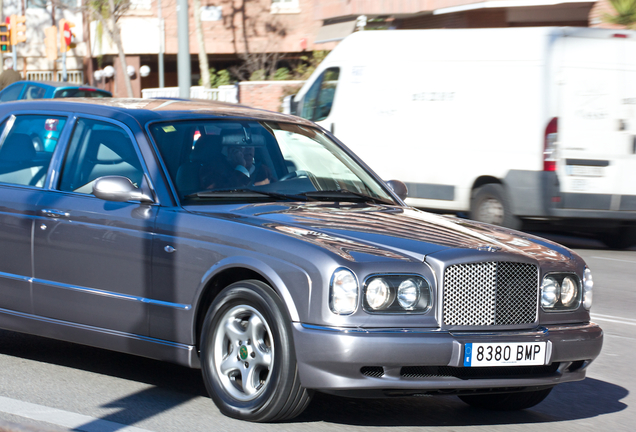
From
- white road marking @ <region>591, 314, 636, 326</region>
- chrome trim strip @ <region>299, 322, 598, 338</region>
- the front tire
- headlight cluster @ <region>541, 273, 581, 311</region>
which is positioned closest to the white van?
white road marking @ <region>591, 314, 636, 326</region>

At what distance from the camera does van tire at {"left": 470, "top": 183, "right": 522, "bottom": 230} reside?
12984 mm

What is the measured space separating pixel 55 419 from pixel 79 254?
Answer: 1.11 meters

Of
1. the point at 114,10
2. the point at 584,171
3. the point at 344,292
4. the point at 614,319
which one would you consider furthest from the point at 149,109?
the point at 114,10

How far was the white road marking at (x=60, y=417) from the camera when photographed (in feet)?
15.3

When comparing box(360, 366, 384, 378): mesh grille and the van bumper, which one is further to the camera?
the van bumper

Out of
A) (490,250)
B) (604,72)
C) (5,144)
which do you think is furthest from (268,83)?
(490,250)

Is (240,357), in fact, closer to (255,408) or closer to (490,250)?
(255,408)

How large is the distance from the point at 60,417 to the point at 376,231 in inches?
70.7

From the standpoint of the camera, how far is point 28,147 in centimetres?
639

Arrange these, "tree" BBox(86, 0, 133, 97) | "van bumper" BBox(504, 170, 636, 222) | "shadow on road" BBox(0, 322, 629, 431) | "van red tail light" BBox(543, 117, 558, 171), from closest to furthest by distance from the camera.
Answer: "shadow on road" BBox(0, 322, 629, 431), "van red tail light" BBox(543, 117, 558, 171), "van bumper" BBox(504, 170, 636, 222), "tree" BBox(86, 0, 133, 97)

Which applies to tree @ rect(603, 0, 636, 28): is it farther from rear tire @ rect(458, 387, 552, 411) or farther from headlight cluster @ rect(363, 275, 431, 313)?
headlight cluster @ rect(363, 275, 431, 313)

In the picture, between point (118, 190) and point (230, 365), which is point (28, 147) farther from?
point (230, 365)

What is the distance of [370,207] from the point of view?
5.79 m

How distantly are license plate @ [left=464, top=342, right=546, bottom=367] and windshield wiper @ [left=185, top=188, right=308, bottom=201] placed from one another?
1586 millimetres
